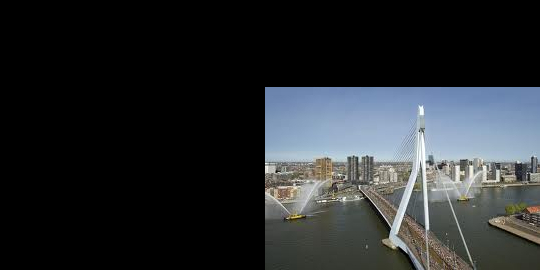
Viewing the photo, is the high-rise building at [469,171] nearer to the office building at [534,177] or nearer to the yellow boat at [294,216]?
the office building at [534,177]

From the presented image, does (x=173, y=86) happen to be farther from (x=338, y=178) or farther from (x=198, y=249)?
(x=338, y=178)

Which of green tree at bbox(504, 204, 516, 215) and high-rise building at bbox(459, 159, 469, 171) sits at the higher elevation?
high-rise building at bbox(459, 159, 469, 171)

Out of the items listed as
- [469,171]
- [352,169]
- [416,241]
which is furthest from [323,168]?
[469,171]

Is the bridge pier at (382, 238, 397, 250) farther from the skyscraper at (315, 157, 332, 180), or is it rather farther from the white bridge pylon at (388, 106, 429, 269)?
the skyscraper at (315, 157, 332, 180)

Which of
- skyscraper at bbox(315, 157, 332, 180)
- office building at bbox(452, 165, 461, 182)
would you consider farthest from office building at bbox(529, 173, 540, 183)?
skyscraper at bbox(315, 157, 332, 180)

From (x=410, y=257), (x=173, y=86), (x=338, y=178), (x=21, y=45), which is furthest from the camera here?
(x=338, y=178)

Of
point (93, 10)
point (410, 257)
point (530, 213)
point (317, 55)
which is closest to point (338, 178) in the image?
point (410, 257)
